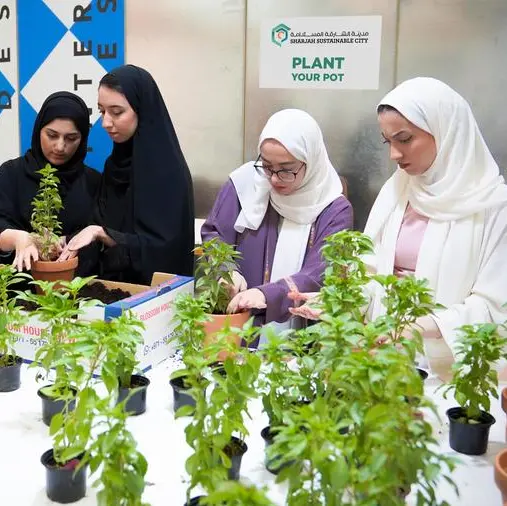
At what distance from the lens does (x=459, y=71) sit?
2883 mm

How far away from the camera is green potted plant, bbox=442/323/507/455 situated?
49.6 inches

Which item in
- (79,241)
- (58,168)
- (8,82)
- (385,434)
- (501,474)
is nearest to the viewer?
(385,434)

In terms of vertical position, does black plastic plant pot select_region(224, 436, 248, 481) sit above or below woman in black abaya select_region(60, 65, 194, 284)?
below

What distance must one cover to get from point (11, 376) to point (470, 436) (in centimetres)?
103

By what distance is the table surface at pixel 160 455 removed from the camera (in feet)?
3.67

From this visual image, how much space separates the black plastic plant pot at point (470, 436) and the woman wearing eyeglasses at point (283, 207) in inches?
37.0

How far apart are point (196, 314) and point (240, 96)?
2063 millimetres

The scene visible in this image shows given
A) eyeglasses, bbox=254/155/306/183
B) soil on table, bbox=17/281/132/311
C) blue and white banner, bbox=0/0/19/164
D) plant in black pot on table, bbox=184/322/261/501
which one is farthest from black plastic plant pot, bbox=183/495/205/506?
blue and white banner, bbox=0/0/19/164

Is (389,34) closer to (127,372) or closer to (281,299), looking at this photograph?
(281,299)

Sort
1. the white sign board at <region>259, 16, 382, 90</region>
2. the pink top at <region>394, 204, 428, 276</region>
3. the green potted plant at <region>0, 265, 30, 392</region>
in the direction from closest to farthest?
the green potted plant at <region>0, 265, 30, 392</region> → the pink top at <region>394, 204, 428, 276</region> → the white sign board at <region>259, 16, 382, 90</region>

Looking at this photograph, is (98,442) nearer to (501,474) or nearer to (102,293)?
(501,474)

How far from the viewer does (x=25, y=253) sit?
2.05 meters

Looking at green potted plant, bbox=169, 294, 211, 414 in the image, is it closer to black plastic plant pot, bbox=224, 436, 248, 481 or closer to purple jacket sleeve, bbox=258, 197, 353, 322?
black plastic plant pot, bbox=224, 436, 248, 481

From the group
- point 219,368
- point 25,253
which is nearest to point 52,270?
point 25,253
